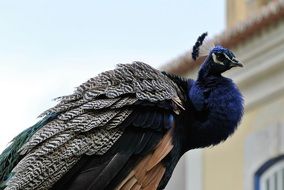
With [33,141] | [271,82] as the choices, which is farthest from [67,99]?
[271,82]

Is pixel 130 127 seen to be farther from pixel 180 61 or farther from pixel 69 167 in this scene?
pixel 180 61

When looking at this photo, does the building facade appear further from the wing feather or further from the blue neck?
the wing feather

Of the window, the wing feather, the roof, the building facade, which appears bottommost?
the window

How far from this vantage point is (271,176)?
14.6 m

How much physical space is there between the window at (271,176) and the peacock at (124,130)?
8.05 metres

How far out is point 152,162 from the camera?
6.10 meters

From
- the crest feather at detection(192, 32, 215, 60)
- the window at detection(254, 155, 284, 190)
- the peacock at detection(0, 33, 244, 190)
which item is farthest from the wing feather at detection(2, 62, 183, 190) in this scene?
the window at detection(254, 155, 284, 190)

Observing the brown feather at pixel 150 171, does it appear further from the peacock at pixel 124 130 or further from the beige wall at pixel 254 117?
the beige wall at pixel 254 117

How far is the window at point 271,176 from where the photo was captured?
47.3ft

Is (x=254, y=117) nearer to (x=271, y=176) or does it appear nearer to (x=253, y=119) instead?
(x=253, y=119)

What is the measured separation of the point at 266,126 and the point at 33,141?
343 inches

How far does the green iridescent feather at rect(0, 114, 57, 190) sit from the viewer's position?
20.1ft

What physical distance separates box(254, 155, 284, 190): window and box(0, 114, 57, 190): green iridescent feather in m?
8.12

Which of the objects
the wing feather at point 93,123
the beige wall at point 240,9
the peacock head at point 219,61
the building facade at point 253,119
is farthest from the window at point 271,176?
the wing feather at point 93,123
